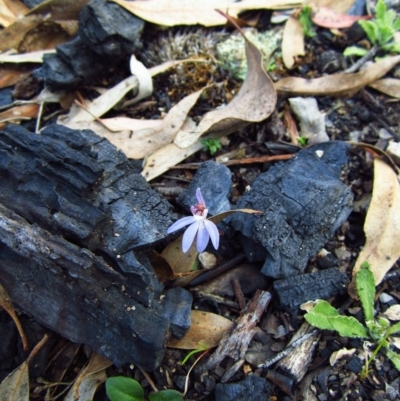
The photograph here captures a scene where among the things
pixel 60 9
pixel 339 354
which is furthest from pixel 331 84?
pixel 60 9

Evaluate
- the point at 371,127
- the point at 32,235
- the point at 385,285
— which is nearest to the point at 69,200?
the point at 32,235

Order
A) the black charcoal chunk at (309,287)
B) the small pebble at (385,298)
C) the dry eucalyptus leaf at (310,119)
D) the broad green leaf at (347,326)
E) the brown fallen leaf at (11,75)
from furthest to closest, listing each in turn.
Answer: the brown fallen leaf at (11,75) → the dry eucalyptus leaf at (310,119) → the small pebble at (385,298) → the black charcoal chunk at (309,287) → the broad green leaf at (347,326)

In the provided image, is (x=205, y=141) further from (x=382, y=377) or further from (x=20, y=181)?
(x=382, y=377)

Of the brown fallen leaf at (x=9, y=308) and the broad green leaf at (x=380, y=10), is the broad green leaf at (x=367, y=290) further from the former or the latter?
the broad green leaf at (x=380, y=10)

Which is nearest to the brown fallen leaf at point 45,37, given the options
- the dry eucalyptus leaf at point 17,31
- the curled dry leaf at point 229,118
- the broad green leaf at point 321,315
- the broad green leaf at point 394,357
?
the dry eucalyptus leaf at point 17,31

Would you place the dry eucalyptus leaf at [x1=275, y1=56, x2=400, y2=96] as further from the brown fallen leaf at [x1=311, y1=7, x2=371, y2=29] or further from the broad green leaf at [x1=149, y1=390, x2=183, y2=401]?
the broad green leaf at [x1=149, y1=390, x2=183, y2=401]
